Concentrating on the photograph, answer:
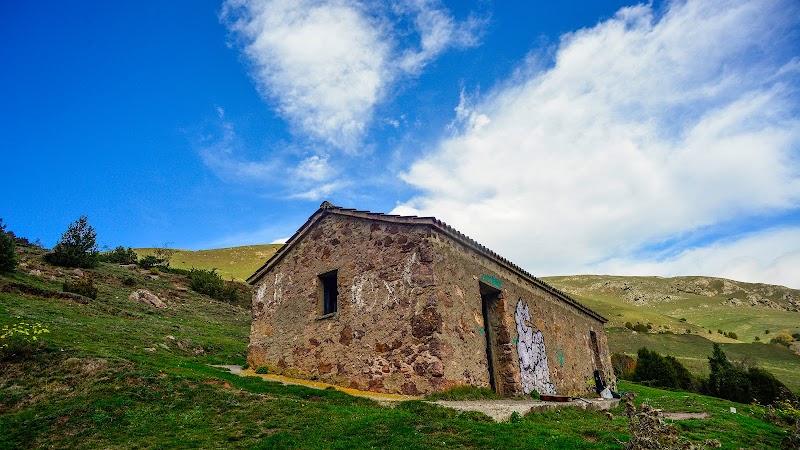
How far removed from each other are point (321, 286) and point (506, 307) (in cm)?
620

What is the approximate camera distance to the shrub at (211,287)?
3359cm

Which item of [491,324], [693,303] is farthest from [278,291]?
[693,303]

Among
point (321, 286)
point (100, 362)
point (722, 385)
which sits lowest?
point (722, 385)

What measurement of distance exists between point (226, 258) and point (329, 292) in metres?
68.5

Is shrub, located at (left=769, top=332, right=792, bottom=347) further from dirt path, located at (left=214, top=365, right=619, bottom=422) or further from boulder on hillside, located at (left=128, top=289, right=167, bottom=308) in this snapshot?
boulder on hillside, located at (left=128, top=289, right=167, bottom=308)

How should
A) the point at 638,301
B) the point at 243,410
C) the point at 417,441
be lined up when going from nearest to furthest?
1. the point at 417,441
2. the point at 243,410
3. the point at 638,301

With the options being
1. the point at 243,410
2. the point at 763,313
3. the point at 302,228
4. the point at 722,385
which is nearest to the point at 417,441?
the point at 243,410

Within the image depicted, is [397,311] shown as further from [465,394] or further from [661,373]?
[661,373]

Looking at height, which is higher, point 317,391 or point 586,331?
point 586,331

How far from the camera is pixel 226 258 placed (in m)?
76.5

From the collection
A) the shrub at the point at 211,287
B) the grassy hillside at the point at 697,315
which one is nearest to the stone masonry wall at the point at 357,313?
the shrub at the point at 211,287

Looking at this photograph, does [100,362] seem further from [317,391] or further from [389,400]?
[389,400]

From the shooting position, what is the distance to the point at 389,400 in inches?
397

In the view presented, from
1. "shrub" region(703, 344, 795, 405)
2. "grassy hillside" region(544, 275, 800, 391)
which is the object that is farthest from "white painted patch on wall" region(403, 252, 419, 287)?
"grassy hillside" region(544, 275, 800, 391)
